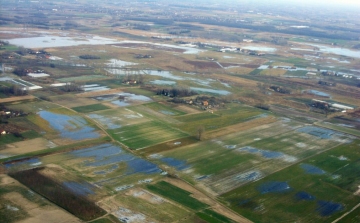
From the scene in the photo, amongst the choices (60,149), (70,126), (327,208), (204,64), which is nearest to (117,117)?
(70,126)

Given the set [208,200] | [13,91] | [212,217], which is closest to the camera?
[212,217]

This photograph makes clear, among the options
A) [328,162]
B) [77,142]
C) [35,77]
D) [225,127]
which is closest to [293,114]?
[225,127]

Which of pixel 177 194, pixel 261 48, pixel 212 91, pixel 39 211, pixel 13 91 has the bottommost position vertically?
pixel 39 211

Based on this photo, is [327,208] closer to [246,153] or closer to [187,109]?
[246,153]

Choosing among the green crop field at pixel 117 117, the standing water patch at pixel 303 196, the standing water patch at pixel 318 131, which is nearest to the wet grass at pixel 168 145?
the green crop field at pixel 117 117

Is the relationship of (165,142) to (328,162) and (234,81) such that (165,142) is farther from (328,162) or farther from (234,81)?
(234,81)

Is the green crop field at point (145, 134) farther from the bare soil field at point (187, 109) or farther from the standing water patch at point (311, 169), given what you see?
the standing water patch at point (311, 169)
